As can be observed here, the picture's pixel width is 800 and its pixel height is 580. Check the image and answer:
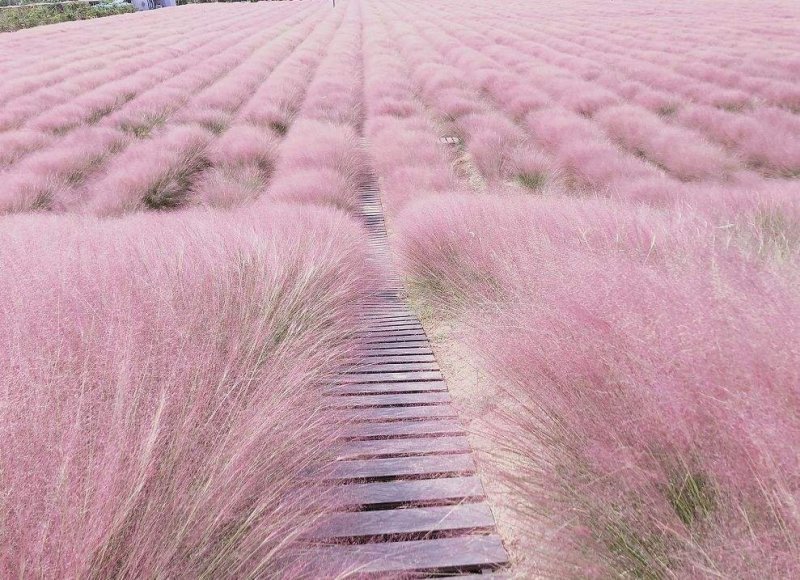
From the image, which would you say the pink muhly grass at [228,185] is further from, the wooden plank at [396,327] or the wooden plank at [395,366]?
the wooden plank at [395,366]

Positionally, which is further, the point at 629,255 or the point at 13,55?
the point at 13,55

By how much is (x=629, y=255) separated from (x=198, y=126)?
7696 millimetres

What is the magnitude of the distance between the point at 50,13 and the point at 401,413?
41751mm

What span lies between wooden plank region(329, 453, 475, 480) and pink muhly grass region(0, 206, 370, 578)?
136 mm

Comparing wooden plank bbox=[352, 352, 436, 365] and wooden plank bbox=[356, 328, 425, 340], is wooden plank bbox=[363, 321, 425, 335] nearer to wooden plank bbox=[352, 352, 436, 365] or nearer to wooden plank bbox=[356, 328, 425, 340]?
wooden plank bbox=[356, 328, 425, 340]

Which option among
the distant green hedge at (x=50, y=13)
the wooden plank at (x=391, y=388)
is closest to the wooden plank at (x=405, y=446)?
the wooden plank at (x=391, y=388)

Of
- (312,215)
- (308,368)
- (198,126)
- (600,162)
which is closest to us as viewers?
(308,368)

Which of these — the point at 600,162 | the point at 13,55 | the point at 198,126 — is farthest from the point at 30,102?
the point at 600,162

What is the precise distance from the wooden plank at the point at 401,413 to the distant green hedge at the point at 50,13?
3558 centimetres

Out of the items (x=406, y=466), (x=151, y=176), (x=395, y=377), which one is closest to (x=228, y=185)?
(x=151, y=176)

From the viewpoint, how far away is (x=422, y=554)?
155 cm

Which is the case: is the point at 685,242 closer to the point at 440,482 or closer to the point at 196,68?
the point at 440,482

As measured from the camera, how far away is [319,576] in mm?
1304

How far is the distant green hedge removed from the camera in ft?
92.9
